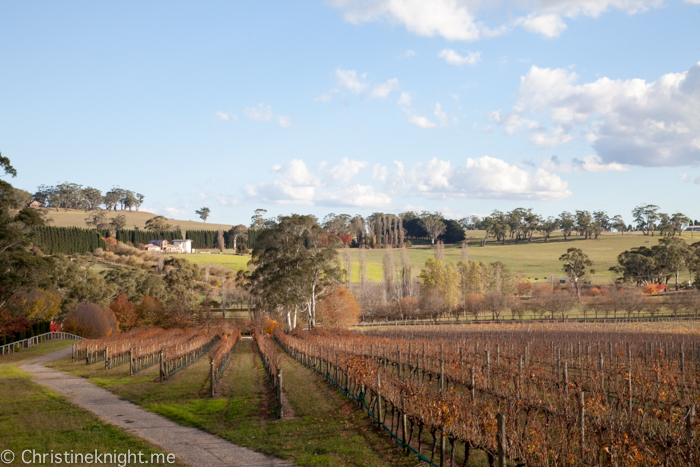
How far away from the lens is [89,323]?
4803 centimetres

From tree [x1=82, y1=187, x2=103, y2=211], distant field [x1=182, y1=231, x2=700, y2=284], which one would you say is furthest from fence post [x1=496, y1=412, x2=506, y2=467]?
tree [x1=82, y1=187, x2=103, y2=211]

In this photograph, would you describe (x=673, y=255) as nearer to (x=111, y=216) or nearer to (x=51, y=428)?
(x=51, y=428)

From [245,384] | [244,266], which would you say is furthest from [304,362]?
[244,266]

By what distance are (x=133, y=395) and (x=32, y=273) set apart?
24.0 meters

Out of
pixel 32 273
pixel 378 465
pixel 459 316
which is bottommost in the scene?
pixel 459 316

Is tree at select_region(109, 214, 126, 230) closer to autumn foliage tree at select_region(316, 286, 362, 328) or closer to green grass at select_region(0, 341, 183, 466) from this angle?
autumn foliage tree at select_region(316, 286, 362, 328)

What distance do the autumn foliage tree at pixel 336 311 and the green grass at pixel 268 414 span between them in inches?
1278

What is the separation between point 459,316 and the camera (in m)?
78.1

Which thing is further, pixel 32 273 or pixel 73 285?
pixel 73 285

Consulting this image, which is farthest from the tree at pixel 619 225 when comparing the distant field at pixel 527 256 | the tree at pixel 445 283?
the tree at pixel 445 283

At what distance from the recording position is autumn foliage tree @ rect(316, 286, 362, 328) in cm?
5953

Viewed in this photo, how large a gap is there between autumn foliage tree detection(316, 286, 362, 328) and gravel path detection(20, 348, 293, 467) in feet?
126

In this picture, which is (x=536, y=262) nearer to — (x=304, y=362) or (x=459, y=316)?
(x=459, y=316)

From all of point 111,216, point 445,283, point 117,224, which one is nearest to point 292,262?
point 445,283
